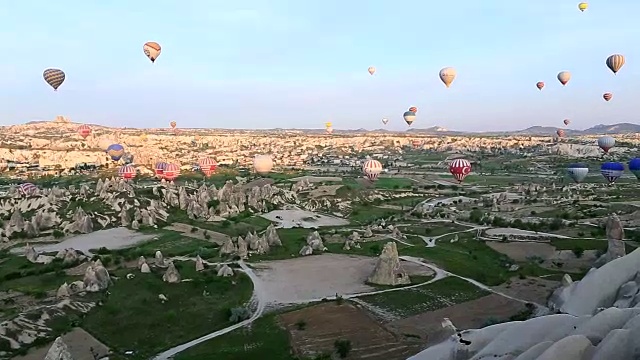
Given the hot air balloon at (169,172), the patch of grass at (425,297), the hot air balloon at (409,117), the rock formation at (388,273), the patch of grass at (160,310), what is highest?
the hot air balloon at (409,117)

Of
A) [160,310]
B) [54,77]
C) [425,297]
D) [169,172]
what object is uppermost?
[54,77]

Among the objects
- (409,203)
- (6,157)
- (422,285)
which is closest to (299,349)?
(422,285)

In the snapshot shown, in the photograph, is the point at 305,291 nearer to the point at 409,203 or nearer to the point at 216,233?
the point at 216,233

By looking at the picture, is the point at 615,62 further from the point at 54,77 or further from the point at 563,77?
the point at 54,77

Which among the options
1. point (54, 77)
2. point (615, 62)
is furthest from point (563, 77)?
point (54, 77)

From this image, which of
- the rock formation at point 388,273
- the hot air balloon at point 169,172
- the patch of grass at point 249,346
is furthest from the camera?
the hot air balloon at point 169,172

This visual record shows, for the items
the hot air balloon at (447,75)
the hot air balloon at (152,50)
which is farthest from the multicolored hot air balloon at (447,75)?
the hot air balloon at (152,50)

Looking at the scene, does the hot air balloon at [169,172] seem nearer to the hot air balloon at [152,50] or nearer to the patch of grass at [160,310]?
the hot air balloon at [152,50]

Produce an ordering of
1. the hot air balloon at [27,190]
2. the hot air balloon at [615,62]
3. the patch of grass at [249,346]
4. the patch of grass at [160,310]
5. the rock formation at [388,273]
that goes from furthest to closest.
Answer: the hot air balloon at [27,190] → the hot air balloon at [615,62] → the rock formation at [388,273] → the patch of grass at [160,310] → the patch of grass at [249,346]
